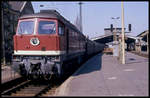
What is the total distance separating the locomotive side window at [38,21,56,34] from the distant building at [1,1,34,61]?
15.5m

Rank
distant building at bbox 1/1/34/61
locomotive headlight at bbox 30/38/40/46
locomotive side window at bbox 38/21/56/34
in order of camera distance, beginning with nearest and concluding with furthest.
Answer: locomotive headlight at bbox 30/38/40/46
locomotive side window at bbox 38/21/56/34
distant building at bbox 1/1/34/61

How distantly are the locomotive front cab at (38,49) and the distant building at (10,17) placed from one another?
1509cm

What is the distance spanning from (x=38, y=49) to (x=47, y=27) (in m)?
1.27

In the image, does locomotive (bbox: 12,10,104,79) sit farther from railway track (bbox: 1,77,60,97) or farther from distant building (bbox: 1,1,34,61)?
distant building (bbox: 1,1,34,61)

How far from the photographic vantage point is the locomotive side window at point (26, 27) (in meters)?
12.3

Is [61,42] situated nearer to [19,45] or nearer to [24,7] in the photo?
[19,45]

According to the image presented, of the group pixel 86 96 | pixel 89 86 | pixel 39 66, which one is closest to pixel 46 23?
pixel 39 66

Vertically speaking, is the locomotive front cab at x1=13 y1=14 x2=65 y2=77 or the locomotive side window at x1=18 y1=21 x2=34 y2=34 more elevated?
the locomotive side window at x1=18 y1=21 x2=34 y2=34

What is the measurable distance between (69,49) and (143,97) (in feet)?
23.3

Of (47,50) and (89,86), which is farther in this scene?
(47,50)

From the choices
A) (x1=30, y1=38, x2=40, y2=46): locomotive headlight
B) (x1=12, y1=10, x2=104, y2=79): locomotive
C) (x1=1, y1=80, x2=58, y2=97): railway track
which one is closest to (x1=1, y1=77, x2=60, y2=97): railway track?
(x1=1, y1=80, x2=58, y2=97): railway track

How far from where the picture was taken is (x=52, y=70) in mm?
11578

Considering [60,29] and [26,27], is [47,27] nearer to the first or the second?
[60,29]

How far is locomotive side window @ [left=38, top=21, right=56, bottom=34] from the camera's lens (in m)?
12.2
